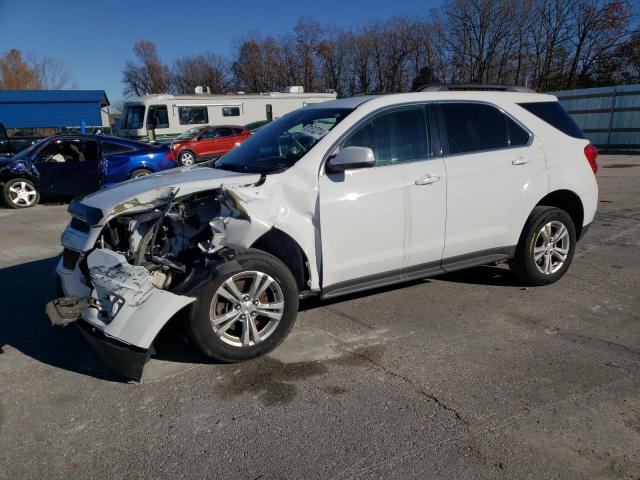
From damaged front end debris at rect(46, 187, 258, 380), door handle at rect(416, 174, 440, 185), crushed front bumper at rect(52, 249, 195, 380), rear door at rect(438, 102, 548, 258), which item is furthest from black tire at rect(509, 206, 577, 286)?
crushed front bumper at rect(52, 249, 195, 380)

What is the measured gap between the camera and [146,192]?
351 cm

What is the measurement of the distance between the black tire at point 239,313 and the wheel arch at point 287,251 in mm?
198

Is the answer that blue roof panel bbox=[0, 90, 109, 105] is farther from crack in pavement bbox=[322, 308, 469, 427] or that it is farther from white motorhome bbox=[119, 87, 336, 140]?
crack in pavement bbox=[322, 308, 469, 427]

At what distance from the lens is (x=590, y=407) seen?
9.45 feet

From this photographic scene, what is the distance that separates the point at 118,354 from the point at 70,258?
103 cm

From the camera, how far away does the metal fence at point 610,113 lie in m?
20.2

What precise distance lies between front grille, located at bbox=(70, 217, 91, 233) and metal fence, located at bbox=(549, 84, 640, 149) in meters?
22.1

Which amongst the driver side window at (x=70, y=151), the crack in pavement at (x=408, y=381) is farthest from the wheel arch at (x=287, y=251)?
the driver side window at (x=70, y=151)

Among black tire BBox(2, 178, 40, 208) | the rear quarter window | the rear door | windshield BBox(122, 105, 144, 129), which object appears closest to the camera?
the rear door

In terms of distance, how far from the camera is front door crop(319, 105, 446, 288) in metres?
3.73

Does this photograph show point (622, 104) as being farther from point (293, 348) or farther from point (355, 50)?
point (355, 50)

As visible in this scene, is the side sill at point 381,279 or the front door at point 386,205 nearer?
the front door at point 386,205

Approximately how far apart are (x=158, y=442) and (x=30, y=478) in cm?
61

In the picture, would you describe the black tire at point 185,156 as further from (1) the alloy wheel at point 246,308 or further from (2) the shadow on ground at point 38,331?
(1) the alloy wheel at point 246,308
